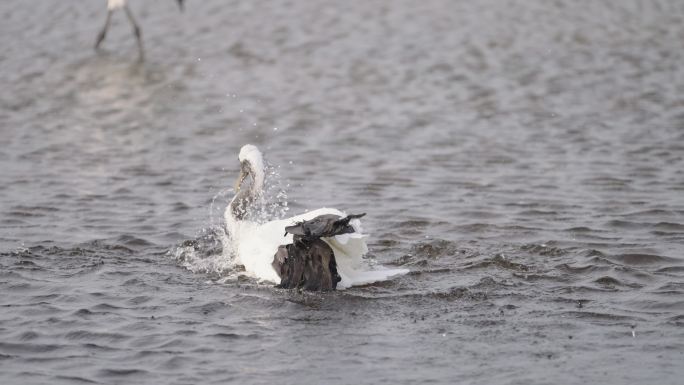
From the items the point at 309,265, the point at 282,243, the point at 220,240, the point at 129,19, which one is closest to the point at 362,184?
the point at 220,240

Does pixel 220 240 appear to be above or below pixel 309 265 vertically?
below

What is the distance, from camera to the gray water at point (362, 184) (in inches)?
242

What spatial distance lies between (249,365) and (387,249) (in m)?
2.60

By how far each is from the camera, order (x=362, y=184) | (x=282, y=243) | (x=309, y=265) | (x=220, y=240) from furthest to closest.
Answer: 1. (x=362, y=184)
2. (x=220, y=240)
3. (x=282, y=243)
4. (x=309, y=265)

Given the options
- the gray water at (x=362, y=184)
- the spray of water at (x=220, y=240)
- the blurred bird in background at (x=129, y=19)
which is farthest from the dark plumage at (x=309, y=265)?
the blurred bird in background at (x=129, y=19)

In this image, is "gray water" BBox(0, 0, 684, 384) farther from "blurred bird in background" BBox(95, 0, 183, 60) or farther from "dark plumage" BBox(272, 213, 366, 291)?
"blurred bird in background" BBox(95, 0, 183, 60)

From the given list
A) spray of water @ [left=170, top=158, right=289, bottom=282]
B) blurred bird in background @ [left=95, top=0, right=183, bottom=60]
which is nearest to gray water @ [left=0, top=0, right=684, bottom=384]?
spray of water @ [left=170, top=158, right=289, bottom=282]

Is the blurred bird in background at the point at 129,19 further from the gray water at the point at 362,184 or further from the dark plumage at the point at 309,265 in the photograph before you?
the dark plumage at the point at 309,265

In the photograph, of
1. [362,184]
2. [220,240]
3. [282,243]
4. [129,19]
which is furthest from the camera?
[129,19]

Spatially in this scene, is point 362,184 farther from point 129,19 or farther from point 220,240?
point 129,19

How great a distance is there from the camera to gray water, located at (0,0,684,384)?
6.14m

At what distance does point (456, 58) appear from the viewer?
1533 cm

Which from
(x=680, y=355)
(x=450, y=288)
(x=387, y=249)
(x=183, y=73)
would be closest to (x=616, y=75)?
(x=183, y=73)

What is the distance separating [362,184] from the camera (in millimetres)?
10156
